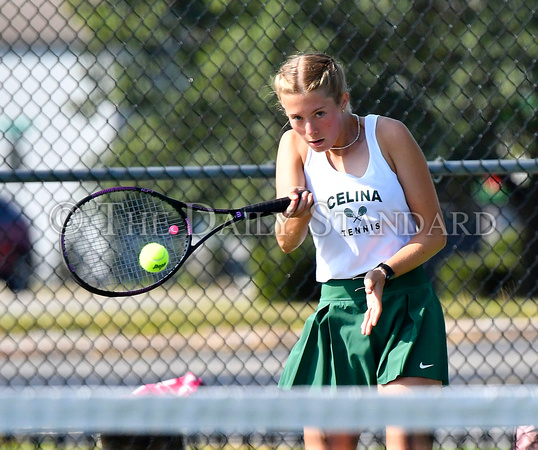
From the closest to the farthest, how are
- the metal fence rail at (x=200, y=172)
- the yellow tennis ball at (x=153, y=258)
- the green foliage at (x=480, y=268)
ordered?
1. the yellow tennis ball at (x=153, y=258)
2. the metal fence rail at (x=200, y=172)
3. the green foliage at (x=480, y=268)

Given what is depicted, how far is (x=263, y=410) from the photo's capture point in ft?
4.30

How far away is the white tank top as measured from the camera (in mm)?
2344

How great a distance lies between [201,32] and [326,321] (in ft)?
12.8

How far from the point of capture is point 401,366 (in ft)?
7.43

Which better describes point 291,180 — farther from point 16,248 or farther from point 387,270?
point 16,248

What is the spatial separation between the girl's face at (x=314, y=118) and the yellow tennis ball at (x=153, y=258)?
796 millimetres

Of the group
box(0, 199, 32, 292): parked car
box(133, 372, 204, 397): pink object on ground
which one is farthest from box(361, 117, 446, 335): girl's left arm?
box(0, 199, 32, 292): parked car

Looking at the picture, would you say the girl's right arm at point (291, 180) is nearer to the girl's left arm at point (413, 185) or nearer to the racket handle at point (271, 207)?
the racket handle at point (271, 207)

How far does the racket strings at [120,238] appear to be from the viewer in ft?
9.70

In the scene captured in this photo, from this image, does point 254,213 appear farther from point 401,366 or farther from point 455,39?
point 455,39

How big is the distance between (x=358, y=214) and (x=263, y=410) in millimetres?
1119

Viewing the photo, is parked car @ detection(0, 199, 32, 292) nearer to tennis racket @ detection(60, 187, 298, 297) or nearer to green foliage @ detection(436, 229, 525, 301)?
green foliage @ detection(436, 229, 525, 301)

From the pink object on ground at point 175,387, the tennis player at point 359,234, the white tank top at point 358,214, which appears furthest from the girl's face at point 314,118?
the pink object on ground at point 175,387

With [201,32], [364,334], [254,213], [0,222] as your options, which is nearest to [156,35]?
[201,32]
